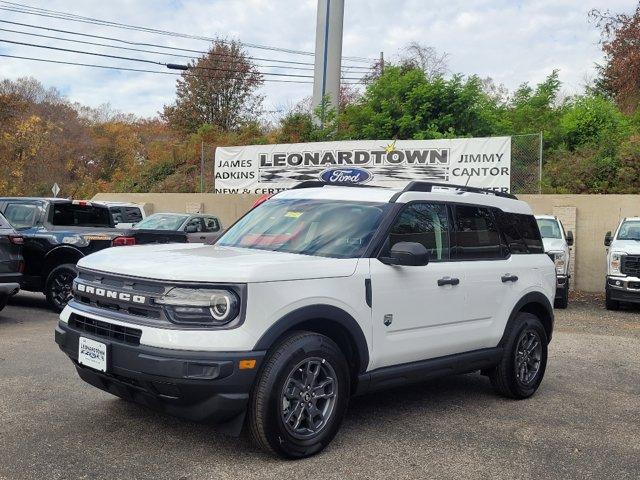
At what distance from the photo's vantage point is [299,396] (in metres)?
4.29

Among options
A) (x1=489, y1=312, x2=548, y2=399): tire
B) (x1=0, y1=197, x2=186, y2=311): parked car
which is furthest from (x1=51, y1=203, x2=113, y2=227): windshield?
(x1=489, y1=312, x2=548, y2=399): tire

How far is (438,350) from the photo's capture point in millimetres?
5207

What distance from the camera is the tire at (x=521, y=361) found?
5922mm

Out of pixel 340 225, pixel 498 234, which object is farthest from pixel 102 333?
pixel 498 234

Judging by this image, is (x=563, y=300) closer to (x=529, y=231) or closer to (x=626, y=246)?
(x=626, y=246)

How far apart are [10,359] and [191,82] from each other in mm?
31037

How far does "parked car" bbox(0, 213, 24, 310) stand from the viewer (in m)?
8.73

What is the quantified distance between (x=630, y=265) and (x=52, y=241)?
9.94 m

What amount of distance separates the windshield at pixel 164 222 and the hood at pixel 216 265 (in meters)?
11.3

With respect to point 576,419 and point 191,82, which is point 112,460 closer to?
point 576,419

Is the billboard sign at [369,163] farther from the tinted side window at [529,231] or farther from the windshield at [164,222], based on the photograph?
the tinted side window at [529,231]

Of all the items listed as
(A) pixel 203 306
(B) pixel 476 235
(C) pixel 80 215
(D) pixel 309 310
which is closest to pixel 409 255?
(D) pixel 309 310

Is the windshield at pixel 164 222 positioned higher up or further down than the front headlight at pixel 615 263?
higher up

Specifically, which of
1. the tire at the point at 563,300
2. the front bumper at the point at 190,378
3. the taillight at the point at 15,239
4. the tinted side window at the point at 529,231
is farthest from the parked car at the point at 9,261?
the tire at the point at 563,300
